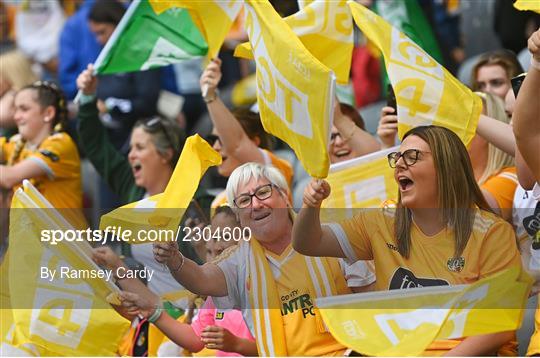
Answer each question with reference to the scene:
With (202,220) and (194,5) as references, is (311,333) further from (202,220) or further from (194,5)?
(194,5)

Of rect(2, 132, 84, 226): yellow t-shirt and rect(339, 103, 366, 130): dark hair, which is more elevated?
rect(2, 132, 84, 226): yellow t-shirt

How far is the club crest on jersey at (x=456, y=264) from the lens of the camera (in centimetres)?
489

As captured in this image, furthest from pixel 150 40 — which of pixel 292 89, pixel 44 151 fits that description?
pixel 292 89

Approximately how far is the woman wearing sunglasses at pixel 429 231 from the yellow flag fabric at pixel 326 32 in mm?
945

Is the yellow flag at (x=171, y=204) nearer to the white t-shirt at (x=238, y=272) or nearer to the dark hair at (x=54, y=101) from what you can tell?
the white t-shirt at (x=238, y=272)

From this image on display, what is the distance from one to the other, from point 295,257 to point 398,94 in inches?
34.2

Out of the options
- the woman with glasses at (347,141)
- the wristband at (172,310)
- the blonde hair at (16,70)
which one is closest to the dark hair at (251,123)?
the woman with glasses at (347,141)

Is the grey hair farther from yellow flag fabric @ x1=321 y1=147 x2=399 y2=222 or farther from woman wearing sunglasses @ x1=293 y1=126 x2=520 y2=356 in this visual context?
woman wearing sunglasses @ x1=293 y1=126 x2=520 y2=356

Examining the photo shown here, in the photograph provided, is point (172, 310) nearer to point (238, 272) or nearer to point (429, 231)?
point (238, 272)

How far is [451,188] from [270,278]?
33.4 inches

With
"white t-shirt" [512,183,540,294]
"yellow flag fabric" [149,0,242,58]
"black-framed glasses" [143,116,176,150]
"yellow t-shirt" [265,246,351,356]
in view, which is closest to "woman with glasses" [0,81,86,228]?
"black-framed glasses" [143,116,176,150]

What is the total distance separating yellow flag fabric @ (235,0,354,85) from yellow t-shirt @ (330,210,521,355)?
109 centimetres

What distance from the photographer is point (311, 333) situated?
5238 millimetres

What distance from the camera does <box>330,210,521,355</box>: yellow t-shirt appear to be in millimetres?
4879
